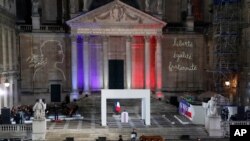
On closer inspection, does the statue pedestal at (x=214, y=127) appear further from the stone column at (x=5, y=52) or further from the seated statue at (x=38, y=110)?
the stone column at (x=5, y=52)

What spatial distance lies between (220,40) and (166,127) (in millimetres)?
16512

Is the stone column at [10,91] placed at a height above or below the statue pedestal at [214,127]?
above

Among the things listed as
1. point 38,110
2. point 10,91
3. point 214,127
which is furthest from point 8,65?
point 214,127

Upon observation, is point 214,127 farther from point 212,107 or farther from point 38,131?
point 38,131

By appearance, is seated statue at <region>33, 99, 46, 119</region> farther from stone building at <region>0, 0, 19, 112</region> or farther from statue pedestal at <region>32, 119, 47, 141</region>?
stone building at <region>0, 0, 19, 112</region>

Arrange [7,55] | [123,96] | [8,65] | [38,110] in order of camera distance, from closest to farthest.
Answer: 1. [38,110]
2. [123,96]
3. [7,55]
4. [8,65]

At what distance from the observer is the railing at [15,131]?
33906 millimetres

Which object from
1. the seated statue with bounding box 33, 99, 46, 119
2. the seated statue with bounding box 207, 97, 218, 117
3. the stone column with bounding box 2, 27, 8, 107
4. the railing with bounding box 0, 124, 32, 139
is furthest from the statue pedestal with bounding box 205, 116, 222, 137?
the stone column with bounding box 2, 27, 8, 107

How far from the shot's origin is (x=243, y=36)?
4784 centimetres

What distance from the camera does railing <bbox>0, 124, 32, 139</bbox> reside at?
3391 centimetres

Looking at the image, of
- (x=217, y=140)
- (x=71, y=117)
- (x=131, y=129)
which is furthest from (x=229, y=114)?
(x=71, y=117)

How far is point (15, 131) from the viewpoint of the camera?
3412 cm

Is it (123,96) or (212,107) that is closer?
(212,107)

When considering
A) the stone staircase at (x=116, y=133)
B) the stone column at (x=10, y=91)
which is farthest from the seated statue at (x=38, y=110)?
the stone column at (x=10, y=91)
